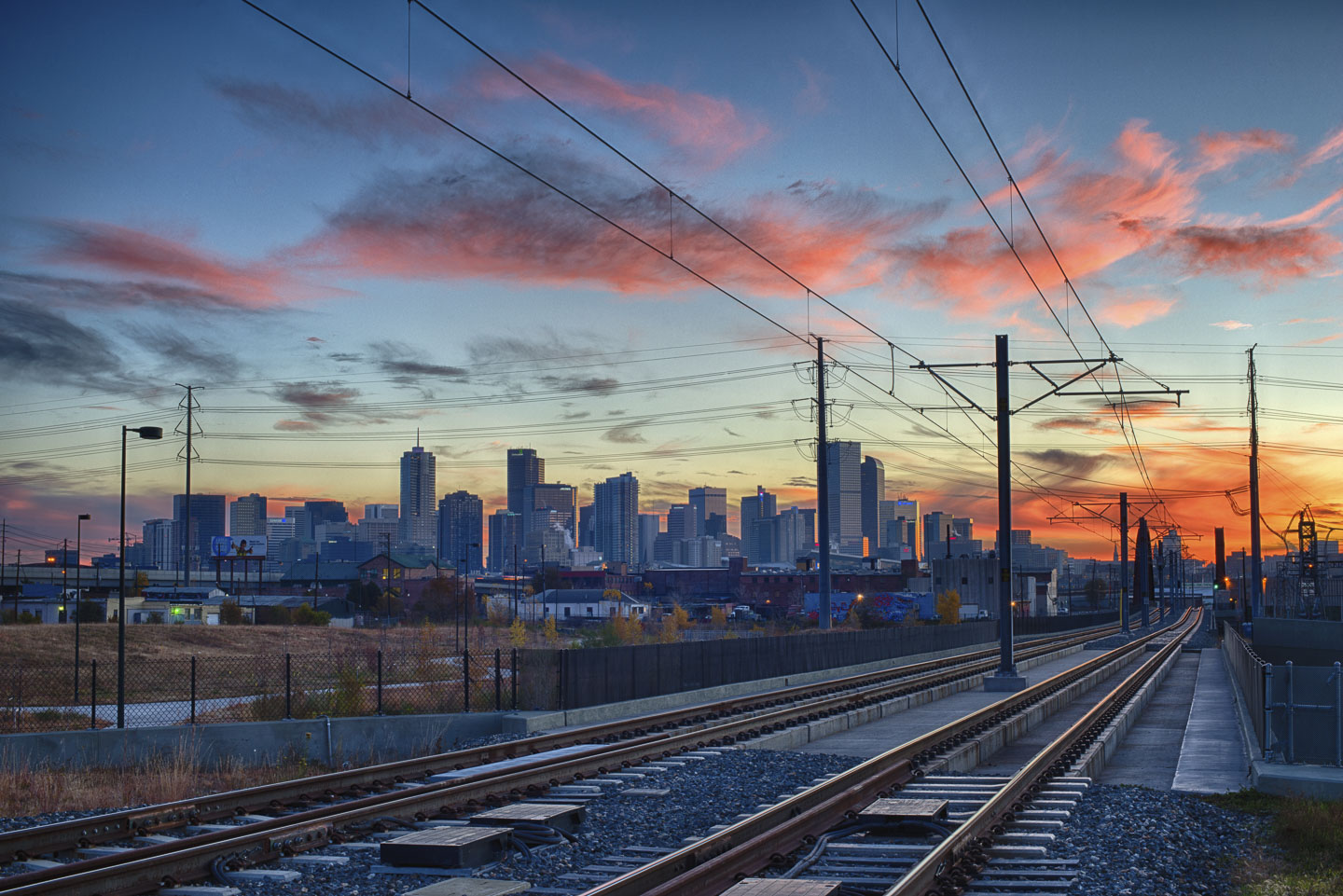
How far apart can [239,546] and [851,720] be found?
13527 cm

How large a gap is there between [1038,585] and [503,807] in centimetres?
19490

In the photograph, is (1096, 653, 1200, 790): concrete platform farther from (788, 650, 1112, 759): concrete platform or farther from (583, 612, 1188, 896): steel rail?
(788, 650, 1112, 759): concrete platform

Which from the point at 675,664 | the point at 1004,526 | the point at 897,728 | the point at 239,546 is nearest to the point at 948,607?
the point at 239,546

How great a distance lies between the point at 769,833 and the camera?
12438 millimetres

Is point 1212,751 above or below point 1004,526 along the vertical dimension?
below

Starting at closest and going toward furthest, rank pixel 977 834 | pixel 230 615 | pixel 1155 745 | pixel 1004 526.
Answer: pixel 977 834
pixel 1155 745
pixel 1004 526
pixel 230 615

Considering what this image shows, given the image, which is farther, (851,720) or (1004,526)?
(1004,526)

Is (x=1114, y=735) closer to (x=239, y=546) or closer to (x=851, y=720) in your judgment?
(x=851, y=720)

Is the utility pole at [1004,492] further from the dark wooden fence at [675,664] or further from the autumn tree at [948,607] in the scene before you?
the autumn tree at [948,607]

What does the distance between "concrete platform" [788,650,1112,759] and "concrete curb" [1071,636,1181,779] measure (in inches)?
119

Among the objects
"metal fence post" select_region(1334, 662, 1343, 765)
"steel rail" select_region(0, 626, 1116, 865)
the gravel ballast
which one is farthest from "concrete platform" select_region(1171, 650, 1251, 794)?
"steel rail" select_region(0, 626, 1116, 865)

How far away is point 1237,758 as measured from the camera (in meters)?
19.7

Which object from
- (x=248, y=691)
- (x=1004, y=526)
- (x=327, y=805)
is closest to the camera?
(x=327, y=805)

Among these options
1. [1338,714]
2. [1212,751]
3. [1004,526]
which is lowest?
[1212,751]
